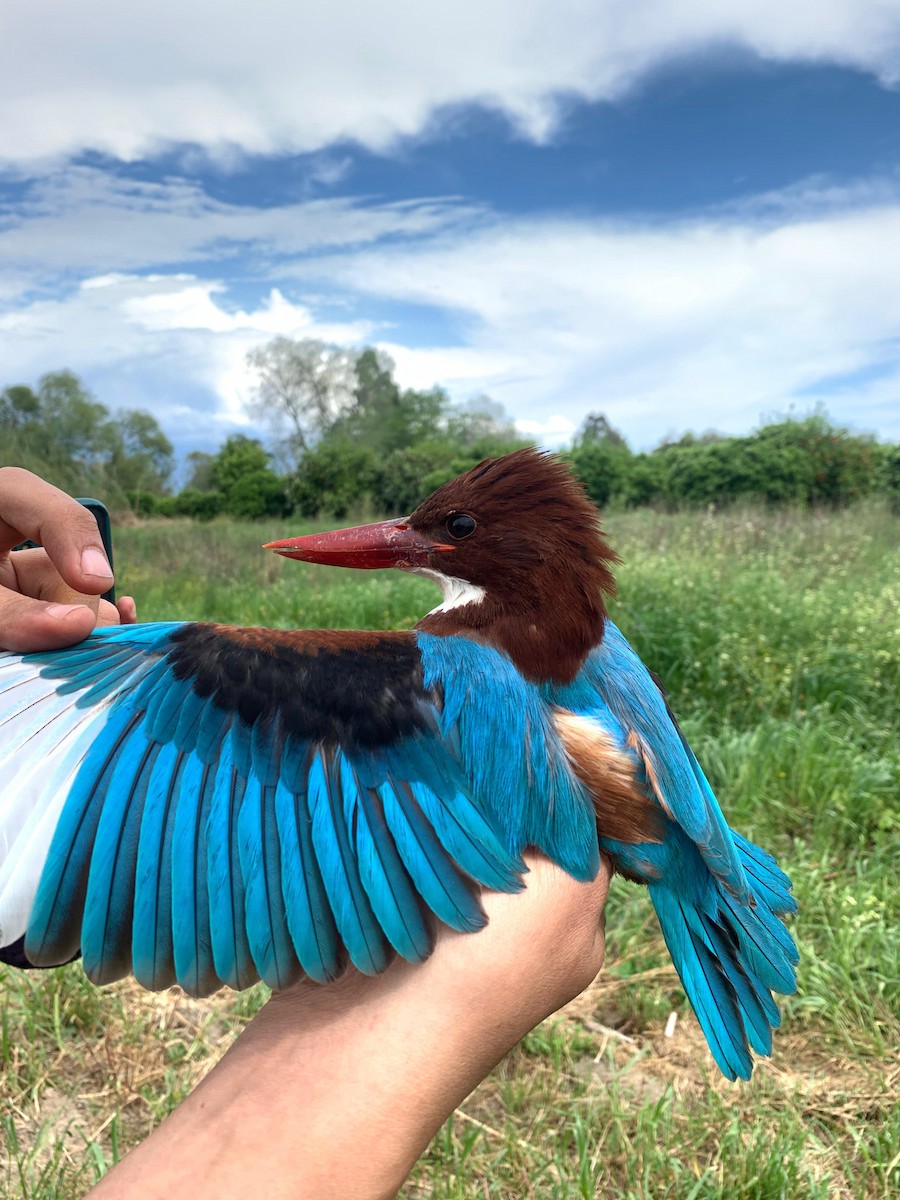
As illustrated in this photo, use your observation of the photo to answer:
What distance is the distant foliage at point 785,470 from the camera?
1409cm

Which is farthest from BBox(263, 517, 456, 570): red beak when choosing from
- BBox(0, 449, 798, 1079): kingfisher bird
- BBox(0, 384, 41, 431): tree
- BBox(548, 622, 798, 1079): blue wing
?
BBox(0, 384, 41, 431): tree

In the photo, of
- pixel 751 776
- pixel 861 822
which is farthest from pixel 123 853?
pixel 861 822

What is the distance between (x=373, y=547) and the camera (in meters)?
1.50

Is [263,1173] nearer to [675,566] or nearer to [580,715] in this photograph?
[580,715]

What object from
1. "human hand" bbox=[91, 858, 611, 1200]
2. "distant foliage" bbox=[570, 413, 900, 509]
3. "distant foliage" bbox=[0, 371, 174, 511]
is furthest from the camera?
"distant foliage" bbox=[570, 413, 900, 509]

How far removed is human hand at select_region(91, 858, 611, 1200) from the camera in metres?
0.94

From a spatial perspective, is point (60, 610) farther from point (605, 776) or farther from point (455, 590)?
point (605, 776)

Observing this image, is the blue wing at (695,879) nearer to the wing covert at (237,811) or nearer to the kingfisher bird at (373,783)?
the kingfisher bird at (373,783)

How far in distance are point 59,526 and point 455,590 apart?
0.66 metres

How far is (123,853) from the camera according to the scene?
1.05 m

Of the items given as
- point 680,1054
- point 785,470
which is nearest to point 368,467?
point 785,470

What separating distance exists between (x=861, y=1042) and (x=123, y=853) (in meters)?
2.29

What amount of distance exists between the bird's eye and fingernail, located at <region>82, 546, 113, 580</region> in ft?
1.89

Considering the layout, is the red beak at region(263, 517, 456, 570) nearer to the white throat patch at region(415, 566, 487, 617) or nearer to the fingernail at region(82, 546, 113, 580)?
the white throat patch at region(415, 566, 487, 617)
